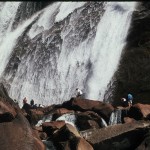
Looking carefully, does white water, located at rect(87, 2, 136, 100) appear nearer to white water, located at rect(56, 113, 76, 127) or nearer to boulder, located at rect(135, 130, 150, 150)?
white water, located at rect(56, 113, 76, 127)

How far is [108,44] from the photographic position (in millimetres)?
41594

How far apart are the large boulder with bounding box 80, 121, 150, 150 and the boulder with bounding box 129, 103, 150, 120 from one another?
12.6ft

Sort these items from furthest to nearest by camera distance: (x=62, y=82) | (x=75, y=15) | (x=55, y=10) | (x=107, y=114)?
(x=55, y=10) → (x=75, y=15) → (x=62, y=82) → (x=107, y=114)

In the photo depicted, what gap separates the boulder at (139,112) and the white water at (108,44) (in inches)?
450

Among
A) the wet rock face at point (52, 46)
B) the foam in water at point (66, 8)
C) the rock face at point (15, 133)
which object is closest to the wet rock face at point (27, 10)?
the foam in water at point (66, 8)

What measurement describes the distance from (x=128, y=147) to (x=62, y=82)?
2022cm

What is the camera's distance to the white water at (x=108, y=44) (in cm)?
3925

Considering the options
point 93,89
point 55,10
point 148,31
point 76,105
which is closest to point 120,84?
point 93,89

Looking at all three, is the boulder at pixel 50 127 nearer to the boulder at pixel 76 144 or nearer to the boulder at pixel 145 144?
the boulder at pixel 76 144

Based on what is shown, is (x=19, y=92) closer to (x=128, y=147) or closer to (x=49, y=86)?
(x=49, y=86)

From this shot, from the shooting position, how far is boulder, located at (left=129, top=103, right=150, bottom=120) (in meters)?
26.0

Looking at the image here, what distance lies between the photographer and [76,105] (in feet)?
96.8

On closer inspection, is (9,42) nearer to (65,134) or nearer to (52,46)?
(52,46)

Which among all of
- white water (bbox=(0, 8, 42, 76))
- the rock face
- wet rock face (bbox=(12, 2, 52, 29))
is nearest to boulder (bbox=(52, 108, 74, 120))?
the rock face
